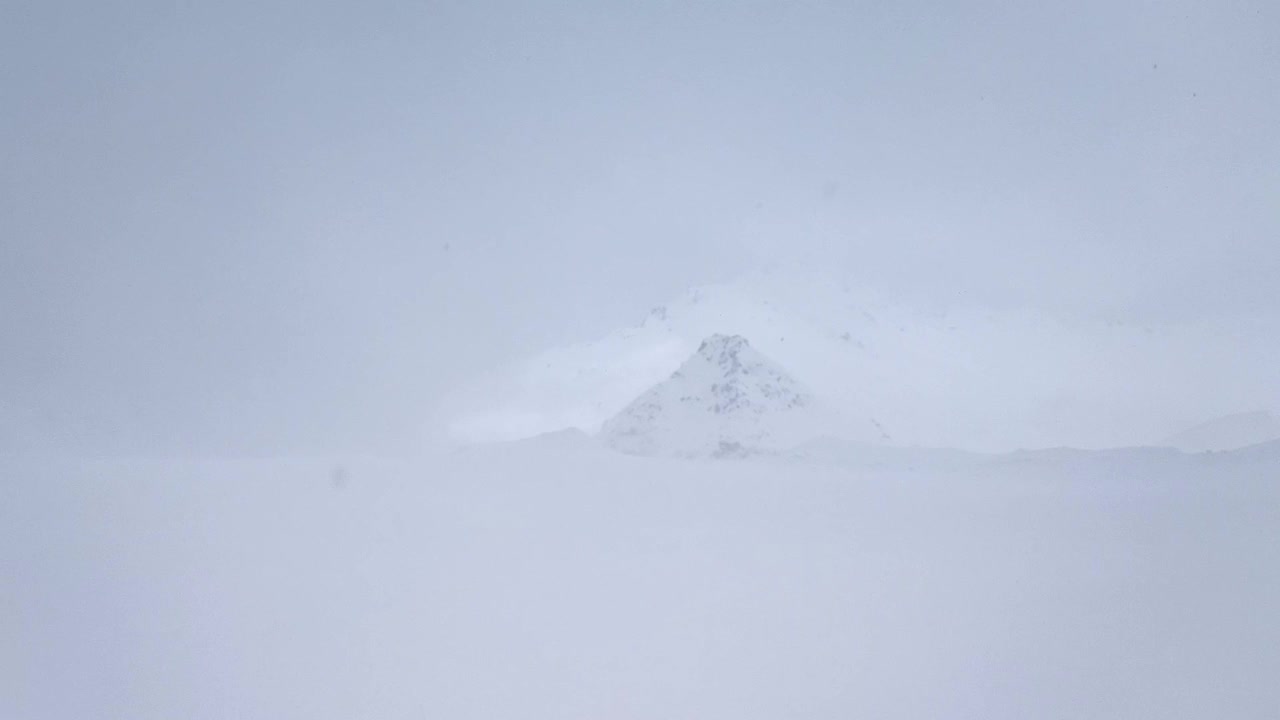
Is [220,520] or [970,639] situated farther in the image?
[220,520]

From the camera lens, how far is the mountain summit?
3.22 metres

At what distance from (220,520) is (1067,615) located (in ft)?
8.92

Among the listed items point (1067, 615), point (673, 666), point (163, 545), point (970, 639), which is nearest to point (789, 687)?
point (673, 666)

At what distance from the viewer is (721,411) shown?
10.6 ft

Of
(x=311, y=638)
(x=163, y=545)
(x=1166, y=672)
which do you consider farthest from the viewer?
(x=163, y=545)

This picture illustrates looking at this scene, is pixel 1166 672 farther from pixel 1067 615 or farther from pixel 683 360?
pixel 683 360

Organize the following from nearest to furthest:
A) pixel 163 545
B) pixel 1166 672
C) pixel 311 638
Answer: pixel 1166 672, pixel 311 638, pixel 163 545

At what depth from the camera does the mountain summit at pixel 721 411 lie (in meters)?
3.22

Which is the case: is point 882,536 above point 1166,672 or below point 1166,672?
above

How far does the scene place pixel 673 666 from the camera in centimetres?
285

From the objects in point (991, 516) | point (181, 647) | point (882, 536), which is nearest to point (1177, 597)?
point (991, 516)

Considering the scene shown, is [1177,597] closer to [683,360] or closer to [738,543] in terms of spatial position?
[738,543]

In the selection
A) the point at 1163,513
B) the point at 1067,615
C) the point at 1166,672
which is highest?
the point at 1163,513

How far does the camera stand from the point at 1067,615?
2.85 meters
